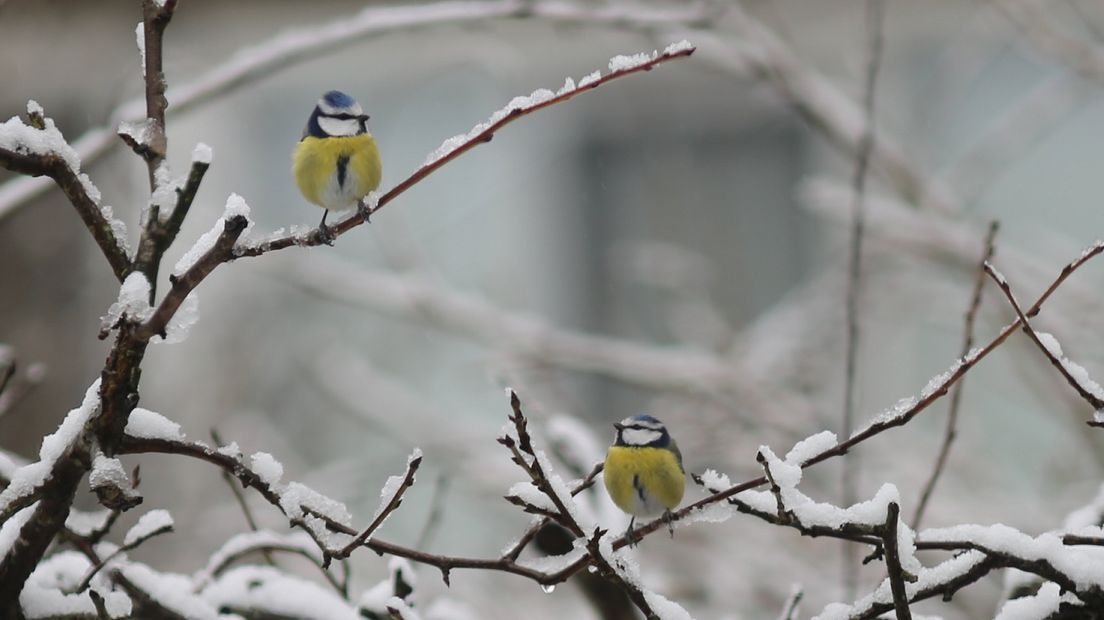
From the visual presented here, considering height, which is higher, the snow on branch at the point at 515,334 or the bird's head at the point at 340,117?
the snow on branch at the point at 515,334

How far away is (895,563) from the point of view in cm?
94

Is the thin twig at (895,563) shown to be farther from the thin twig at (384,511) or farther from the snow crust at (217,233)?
the snow crust at (217,233)

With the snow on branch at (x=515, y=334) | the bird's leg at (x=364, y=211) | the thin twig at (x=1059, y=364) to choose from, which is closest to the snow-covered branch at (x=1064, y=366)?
the thin twig at (x=1059, y=364)

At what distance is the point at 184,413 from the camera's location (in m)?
5.13

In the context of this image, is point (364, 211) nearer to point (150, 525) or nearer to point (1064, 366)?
point (150, 525)

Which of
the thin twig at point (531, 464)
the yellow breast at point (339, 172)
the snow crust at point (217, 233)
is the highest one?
the yellow breast at point (339, 172)

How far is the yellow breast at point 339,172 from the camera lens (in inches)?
50.6

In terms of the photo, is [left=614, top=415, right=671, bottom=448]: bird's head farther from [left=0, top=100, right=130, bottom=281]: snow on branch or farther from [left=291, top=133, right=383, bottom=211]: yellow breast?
[left=0, top=100, right=130, bottom=281]: snow on branch

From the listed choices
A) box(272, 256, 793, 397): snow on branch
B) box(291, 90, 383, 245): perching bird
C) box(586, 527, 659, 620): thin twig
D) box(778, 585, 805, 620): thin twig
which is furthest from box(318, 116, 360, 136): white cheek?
box(272, 256, 793, 397): snow on branch

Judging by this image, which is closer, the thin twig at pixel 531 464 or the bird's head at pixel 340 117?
the thin twig at pixel 531 464

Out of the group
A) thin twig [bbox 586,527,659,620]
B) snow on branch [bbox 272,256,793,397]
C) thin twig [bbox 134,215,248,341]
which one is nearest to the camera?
thin twig [bbox 134,215,248,341]

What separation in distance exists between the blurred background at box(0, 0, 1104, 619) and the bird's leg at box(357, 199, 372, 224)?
78cm

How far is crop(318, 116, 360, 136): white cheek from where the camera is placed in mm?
1325

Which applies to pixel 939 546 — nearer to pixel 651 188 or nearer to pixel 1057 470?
pixel 1057 470
